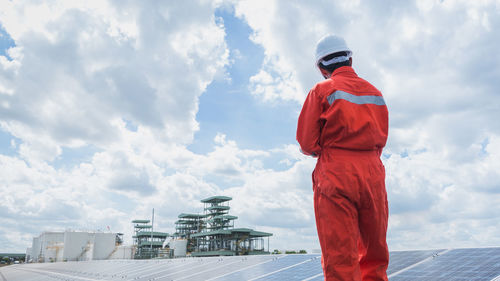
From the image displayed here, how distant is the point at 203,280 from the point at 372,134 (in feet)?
19.3

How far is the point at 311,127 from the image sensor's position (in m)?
2.21

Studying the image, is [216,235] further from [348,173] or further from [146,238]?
[348,173]

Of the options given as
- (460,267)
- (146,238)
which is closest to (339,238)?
(460,267)

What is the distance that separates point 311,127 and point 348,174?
1.31ft

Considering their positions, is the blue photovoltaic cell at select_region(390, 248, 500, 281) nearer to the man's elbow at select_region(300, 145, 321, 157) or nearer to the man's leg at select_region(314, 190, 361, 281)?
the man's leg at select_region(314, 190, 361, 281)

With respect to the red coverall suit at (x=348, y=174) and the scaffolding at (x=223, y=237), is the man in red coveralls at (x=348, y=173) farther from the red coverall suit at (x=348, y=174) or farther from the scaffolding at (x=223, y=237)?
the scaffolding at (x=223, y=237)

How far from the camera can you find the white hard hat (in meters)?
2.45

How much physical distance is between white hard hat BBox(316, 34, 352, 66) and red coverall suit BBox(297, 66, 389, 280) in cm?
25

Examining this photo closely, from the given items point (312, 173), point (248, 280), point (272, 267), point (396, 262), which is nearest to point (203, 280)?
point (248, 280)

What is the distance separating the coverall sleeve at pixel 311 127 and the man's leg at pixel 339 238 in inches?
13.1

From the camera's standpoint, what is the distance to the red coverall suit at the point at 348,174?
1997 millimetres

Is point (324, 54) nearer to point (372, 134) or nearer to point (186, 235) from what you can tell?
point (372, 134)

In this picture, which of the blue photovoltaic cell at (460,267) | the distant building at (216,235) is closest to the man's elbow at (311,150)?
the blue photovoltaic cell at (460,267)

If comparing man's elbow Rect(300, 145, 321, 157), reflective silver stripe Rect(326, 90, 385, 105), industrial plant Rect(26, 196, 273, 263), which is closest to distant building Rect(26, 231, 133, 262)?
industrial plant Rect(26, 196, 273, 263)
